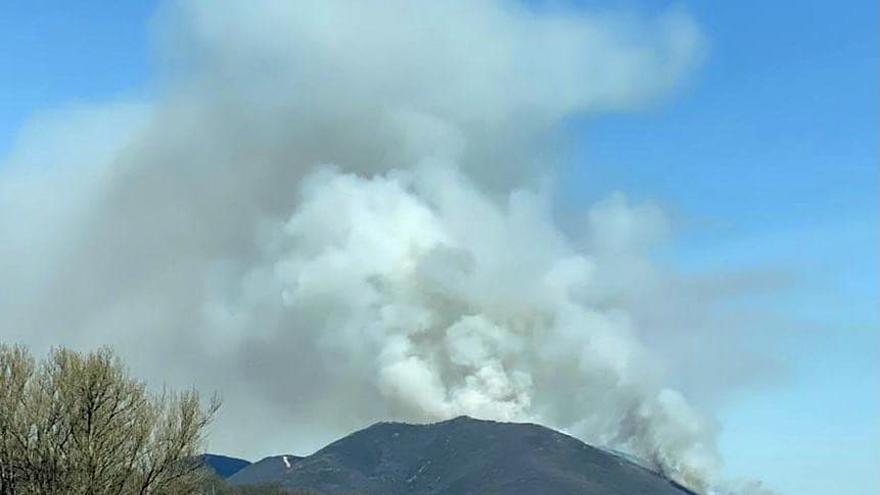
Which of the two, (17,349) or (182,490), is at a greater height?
(17,349)

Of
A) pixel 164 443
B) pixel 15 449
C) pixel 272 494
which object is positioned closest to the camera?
pixel 15 449

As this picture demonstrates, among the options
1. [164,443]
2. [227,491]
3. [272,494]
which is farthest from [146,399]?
[272,494]

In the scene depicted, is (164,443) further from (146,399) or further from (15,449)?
(15,449)

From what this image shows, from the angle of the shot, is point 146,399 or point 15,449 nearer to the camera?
point 15,449

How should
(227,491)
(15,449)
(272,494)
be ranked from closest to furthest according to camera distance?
(15,449) < (227,491) < (272,494)

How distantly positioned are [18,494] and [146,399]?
17.0ft

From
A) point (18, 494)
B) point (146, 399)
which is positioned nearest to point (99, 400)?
point (146, 399)

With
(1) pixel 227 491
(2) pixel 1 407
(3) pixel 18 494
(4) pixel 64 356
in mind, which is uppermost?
(1) pixel 227 491

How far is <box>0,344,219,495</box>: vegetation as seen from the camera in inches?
1367

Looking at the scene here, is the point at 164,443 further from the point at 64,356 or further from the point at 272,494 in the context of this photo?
the point at 272,494

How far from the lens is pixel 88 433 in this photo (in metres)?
35.4

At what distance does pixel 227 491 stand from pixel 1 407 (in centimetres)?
13086

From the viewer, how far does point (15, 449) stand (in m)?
34.6

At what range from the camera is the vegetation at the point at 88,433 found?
3472 centimetres
